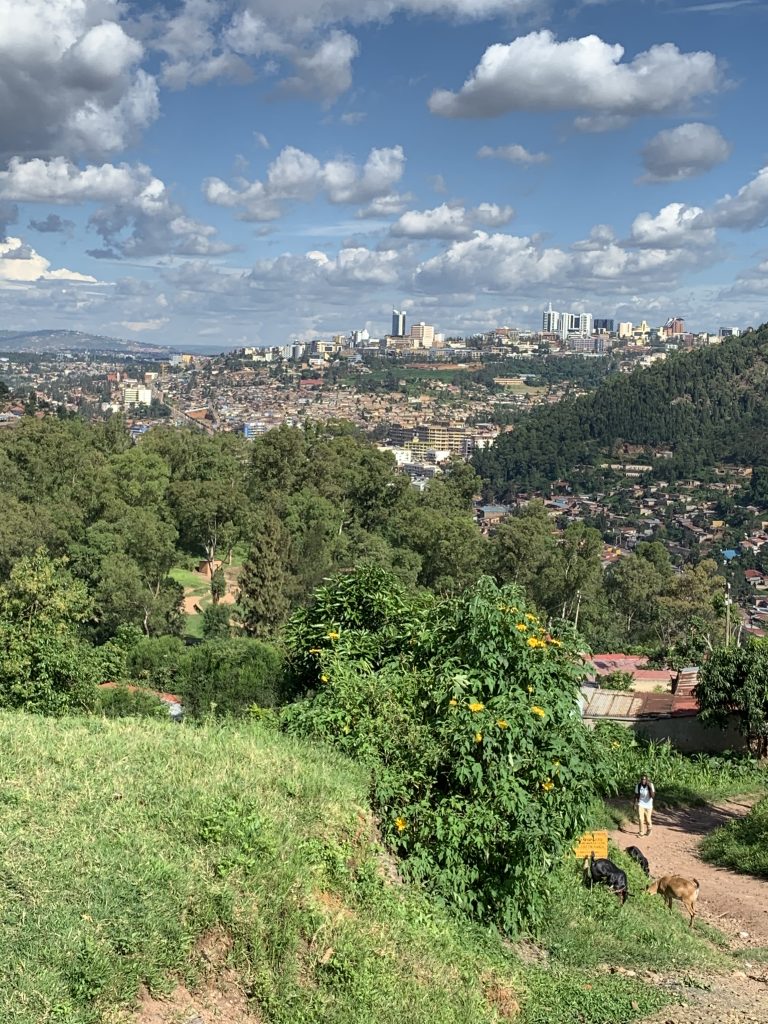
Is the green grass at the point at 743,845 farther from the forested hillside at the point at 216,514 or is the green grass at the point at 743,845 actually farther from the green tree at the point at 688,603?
the green tree at the point at 688,603

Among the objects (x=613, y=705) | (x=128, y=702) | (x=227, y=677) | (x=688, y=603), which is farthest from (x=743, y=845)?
(x=688, y=603)

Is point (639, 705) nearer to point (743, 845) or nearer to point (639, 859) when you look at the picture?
point (743, 845)

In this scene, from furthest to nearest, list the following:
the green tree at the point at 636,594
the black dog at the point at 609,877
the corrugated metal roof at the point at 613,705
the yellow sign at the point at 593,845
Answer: the green tree at the point at 636,594
the corrugated metal roof at the point at 613,705
the yellow sign at the point at 593,845
the black dog at the point at 609,877

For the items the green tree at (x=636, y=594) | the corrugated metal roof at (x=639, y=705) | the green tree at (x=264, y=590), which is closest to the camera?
the corrugated metal roof at (x=639, y=705)

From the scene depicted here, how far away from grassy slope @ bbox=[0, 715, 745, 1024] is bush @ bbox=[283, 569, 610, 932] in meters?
0.25

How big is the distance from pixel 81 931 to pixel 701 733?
11.6 metres

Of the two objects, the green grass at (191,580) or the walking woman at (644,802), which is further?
the green grass at (191,580)

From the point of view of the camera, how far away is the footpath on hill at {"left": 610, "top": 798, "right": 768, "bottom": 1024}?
448 centimetres

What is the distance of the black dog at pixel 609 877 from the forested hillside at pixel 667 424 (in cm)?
7779

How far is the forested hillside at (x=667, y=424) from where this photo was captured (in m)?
82.0

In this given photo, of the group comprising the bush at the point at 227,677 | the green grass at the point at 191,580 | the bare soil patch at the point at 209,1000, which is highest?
the bare soil patch at the point at 209,1000

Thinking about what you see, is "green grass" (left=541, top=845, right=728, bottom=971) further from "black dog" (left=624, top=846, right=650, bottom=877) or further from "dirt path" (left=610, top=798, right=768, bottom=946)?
"black dog" (left=624, top=846, right=650, bottom=877)

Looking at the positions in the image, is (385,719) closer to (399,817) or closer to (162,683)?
(399,817)

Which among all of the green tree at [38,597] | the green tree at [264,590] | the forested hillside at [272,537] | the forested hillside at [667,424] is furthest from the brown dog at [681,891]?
the forested hillside at [667,424]
